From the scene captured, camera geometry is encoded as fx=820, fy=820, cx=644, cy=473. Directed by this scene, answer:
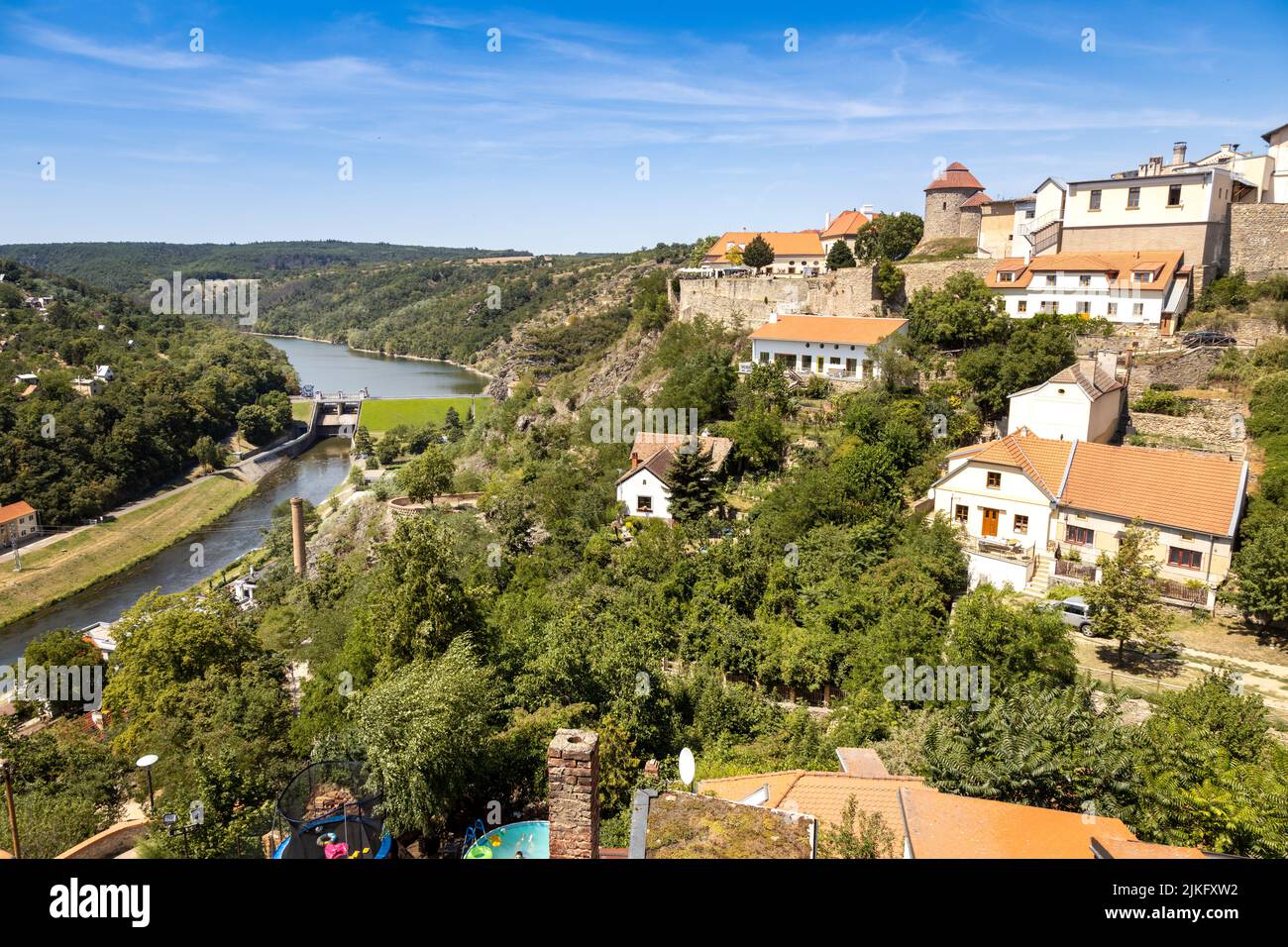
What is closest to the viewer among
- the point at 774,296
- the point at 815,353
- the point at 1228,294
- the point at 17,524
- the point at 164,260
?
the point at 1228,294

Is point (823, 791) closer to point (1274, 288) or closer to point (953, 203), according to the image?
point (1274, 288)

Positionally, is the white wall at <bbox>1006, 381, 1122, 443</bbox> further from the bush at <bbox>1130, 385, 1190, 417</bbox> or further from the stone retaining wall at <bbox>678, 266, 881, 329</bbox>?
the stone retaining wall at <bbox>678, 266, 881, 329</bbox>

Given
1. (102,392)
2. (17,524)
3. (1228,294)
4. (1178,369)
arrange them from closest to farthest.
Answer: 1. (1178,369)
2. (1228,294)
3. (17,524)
4. (102,392)

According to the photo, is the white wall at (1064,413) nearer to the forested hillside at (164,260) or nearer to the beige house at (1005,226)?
the beige house at (1005,226)

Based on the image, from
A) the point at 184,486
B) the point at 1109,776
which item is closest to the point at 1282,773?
the point at 1109,776

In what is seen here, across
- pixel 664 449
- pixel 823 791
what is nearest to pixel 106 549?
pixel 664 449
